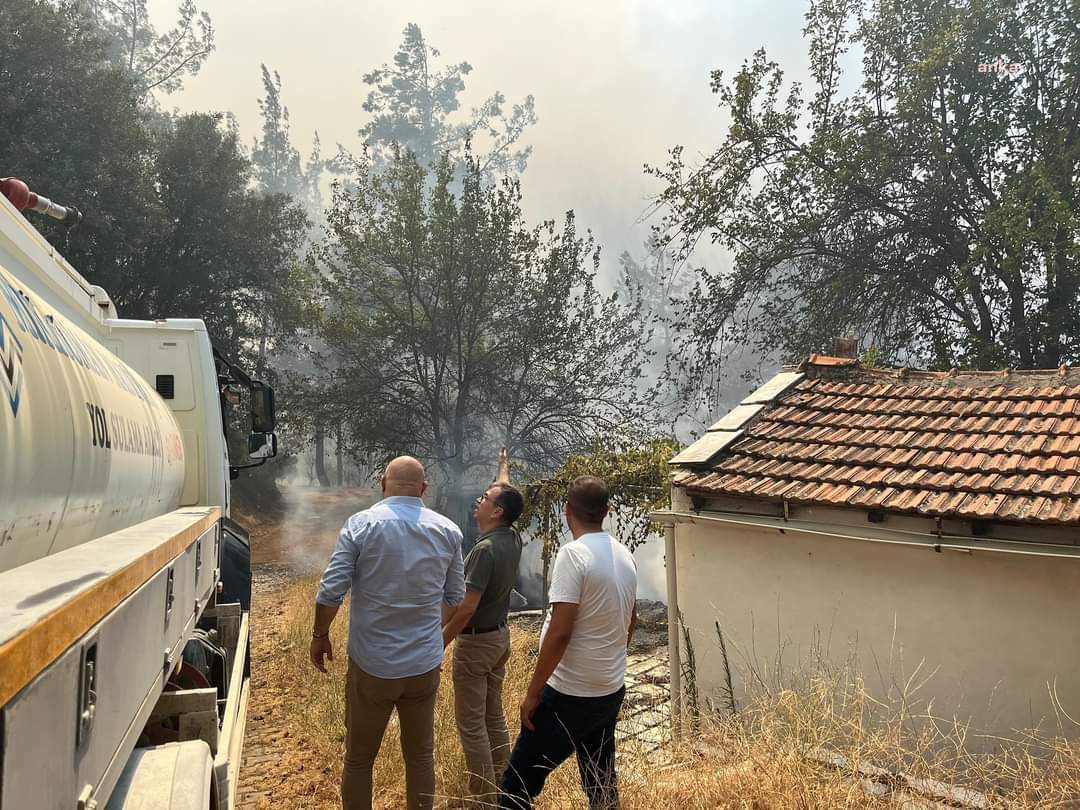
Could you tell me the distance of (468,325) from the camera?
22281 millimetres

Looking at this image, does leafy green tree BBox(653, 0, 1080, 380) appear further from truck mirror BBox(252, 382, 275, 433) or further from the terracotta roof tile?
truck mirror BBox(252, 382, 275, 433)

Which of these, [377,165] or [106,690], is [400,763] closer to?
[106,690]

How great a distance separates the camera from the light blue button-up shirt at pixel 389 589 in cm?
385

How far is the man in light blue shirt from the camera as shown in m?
3.85

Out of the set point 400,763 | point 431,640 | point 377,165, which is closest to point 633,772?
point 431,640

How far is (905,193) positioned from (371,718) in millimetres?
15575

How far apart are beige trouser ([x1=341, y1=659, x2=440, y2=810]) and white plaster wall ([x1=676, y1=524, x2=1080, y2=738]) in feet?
12.4

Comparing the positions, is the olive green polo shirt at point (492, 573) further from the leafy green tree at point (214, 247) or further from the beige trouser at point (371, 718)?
the leafy green tree at point (214, 247)

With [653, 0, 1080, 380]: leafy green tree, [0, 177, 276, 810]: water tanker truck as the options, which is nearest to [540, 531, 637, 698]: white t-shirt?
[0, 177, 276, 810]: water tanker truck

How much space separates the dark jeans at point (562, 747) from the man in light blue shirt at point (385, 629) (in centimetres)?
57

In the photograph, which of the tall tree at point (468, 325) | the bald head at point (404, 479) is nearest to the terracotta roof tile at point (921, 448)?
the bald head at point (404, 479)

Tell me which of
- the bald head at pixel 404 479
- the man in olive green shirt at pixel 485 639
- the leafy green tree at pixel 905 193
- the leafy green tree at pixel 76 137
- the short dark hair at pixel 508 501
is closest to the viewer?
the bald head at pixel 404 479

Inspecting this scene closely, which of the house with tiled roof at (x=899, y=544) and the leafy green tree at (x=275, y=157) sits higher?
the leafy green tree at (x=275, y=157)

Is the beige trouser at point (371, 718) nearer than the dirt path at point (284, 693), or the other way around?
the beige trouser at point (371, 718)
